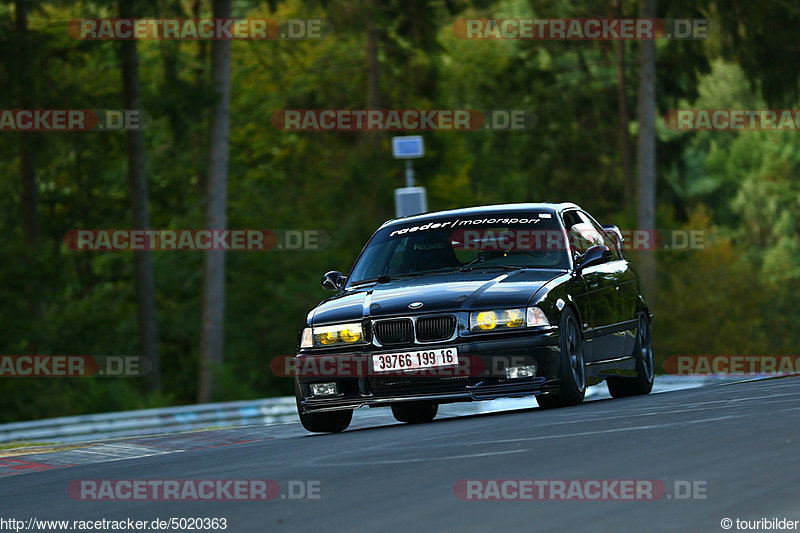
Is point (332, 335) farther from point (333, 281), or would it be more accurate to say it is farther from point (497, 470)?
point (497, 470)

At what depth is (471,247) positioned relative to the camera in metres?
12.5

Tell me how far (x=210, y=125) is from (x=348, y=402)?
17.5 meters

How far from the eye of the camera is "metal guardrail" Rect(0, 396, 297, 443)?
713 inches

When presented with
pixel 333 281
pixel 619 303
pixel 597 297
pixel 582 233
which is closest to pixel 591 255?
pixel 597 297

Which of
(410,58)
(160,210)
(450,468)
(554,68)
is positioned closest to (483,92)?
(554,68)

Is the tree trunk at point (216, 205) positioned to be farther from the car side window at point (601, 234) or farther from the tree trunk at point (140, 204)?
the car side window at point (601, 234)

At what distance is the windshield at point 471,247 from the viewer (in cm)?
1232

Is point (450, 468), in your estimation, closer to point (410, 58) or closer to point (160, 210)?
point (410, 58)

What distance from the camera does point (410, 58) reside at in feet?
135

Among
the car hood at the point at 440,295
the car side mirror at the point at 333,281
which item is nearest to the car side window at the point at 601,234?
the car hood at the point at 440,295

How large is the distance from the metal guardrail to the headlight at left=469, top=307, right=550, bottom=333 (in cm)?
769

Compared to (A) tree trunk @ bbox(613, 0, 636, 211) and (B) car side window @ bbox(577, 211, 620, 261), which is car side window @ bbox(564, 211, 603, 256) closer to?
(B) car side window @ bbox(577, 211, 620, 261)

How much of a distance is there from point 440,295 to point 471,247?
1.26m

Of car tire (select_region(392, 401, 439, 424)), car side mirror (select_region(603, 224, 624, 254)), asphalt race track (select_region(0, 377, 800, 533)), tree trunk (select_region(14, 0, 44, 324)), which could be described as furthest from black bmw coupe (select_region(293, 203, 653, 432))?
tree trunk (select_region(14, 0, 44, 324))
